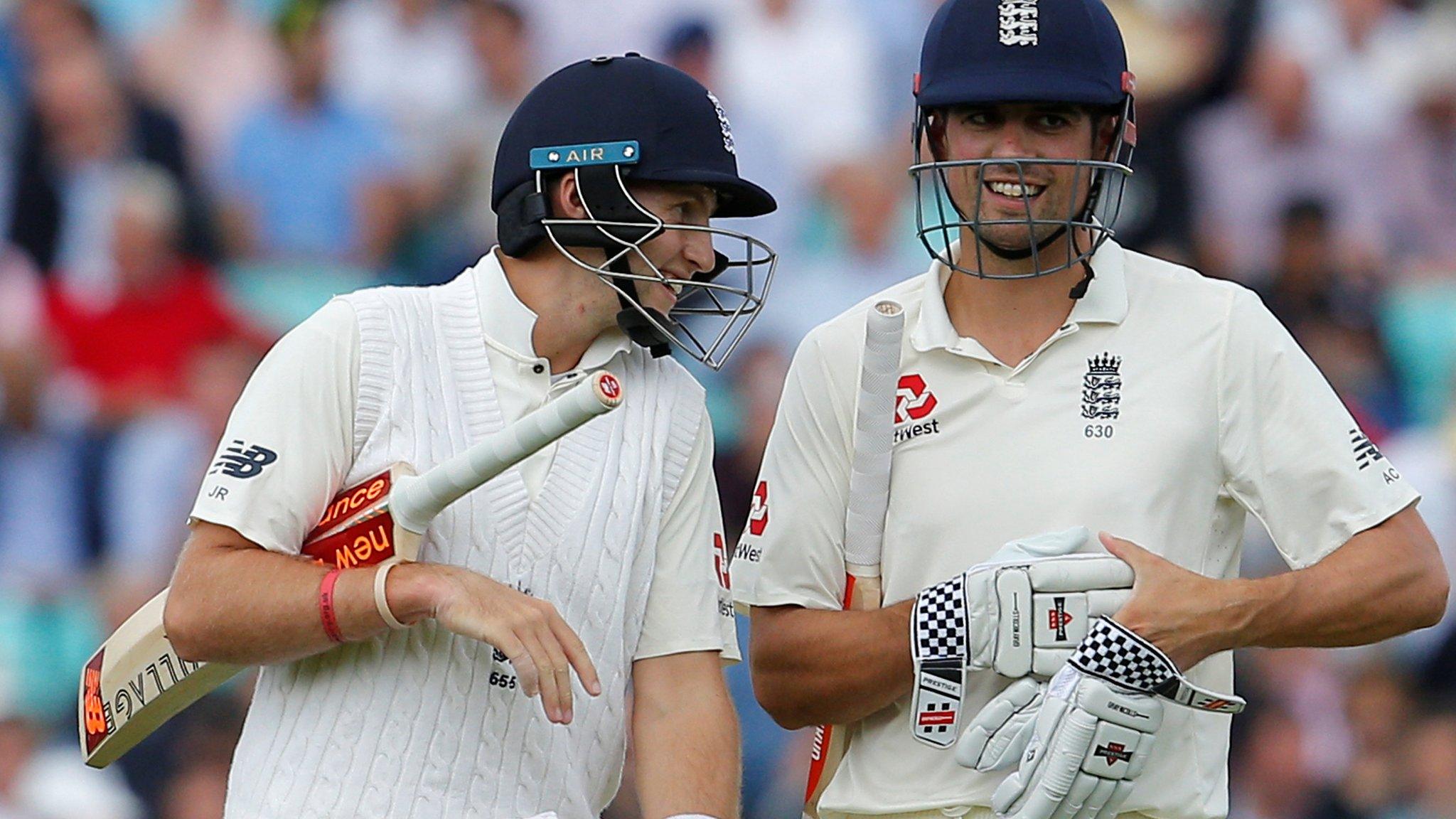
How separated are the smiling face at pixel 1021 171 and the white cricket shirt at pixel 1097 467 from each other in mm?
167

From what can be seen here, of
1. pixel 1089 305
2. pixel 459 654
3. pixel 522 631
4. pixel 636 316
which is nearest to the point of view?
pixel 522 631

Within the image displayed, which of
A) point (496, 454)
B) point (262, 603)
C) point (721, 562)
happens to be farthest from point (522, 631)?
point (721, 562)

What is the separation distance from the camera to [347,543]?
10.8 ft

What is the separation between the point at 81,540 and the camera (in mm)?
7320

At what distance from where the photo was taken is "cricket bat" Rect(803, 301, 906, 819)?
3654mm

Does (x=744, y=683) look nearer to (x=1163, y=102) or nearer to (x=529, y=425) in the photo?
(x=1163, y=102)

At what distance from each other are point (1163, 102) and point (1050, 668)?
188 inches

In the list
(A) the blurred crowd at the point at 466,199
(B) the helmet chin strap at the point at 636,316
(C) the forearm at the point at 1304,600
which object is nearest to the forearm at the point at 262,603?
(B) the helmet chin strap at the point at 636,316

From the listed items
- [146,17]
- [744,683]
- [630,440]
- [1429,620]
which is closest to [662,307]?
[630,440]

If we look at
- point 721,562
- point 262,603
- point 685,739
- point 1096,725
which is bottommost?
point 685,739

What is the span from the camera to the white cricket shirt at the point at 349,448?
3299 mm

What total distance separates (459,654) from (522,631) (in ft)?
1.01

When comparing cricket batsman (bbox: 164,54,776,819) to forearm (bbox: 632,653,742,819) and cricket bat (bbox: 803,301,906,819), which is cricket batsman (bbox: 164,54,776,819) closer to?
forearm (bbox: 632,653,742,819)

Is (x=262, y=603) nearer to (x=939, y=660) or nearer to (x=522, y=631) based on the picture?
(x=522, y=631)
